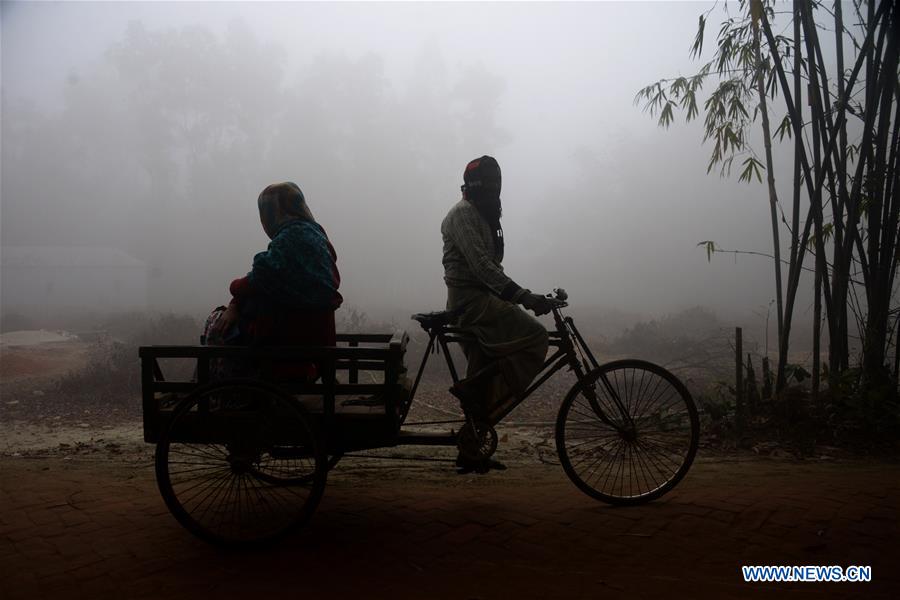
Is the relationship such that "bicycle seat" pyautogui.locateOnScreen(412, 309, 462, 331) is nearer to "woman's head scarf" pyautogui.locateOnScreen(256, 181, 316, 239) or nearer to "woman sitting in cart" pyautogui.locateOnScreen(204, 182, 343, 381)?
"woman sitting in cart" pyautogui.locateOnScreen(204, 182, 343, 381)

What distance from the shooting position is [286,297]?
104 inches

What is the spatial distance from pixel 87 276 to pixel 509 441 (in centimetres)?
998

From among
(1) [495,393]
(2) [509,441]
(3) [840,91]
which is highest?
(3) [840,91]

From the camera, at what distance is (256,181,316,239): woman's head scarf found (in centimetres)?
282

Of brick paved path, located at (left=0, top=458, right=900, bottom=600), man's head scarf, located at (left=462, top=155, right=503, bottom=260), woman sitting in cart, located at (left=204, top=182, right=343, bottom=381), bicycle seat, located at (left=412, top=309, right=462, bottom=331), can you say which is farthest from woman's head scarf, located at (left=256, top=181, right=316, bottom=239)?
brick paved path, located at (left=0, top=458, right=900, bottom=600)

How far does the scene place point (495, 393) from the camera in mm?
3037

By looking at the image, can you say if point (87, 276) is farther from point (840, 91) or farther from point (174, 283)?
point (840, 91)

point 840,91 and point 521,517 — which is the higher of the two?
point 840,91

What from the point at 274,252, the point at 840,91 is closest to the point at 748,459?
the point at 840,91

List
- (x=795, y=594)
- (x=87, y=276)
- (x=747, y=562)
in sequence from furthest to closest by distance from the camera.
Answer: (x=87, y=276) < (x=747, y=562) < (x=795, y=594)

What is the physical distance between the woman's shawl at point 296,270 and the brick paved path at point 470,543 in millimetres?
1154

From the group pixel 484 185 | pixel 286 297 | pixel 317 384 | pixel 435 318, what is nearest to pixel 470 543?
pixel 317 384

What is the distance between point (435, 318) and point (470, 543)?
118cm

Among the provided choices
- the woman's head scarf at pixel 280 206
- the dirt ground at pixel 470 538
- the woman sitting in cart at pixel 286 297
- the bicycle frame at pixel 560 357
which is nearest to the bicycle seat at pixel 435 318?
the bicycle frame at pixel 560 357
